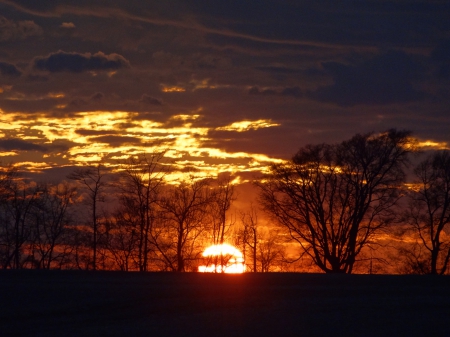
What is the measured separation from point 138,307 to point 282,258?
1355 inches

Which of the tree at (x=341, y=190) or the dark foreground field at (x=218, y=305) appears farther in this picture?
the tree at (x=341, y=190)

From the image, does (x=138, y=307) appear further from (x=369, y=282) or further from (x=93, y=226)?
(x=93, y=226)

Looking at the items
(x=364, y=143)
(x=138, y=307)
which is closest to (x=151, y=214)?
(x=364, y=143)

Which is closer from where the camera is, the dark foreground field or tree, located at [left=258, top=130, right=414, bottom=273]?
the dark foreground field

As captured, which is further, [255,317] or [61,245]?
[61,245]

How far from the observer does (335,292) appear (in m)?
17.3

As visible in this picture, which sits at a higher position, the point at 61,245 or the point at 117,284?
the point at 61,245

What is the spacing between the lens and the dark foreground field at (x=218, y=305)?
39.4 feet

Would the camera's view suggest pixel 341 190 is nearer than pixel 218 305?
No

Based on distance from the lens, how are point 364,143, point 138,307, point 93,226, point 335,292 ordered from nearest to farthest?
point 138,307 < point 335,292 < point 364,143 < point 93,226

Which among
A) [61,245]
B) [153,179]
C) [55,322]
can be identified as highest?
[153,179]

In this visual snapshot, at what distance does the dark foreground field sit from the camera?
12000 millimetres

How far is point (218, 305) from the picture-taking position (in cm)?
1466

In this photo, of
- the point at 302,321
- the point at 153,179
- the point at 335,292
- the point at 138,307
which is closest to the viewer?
the point at 302,321
